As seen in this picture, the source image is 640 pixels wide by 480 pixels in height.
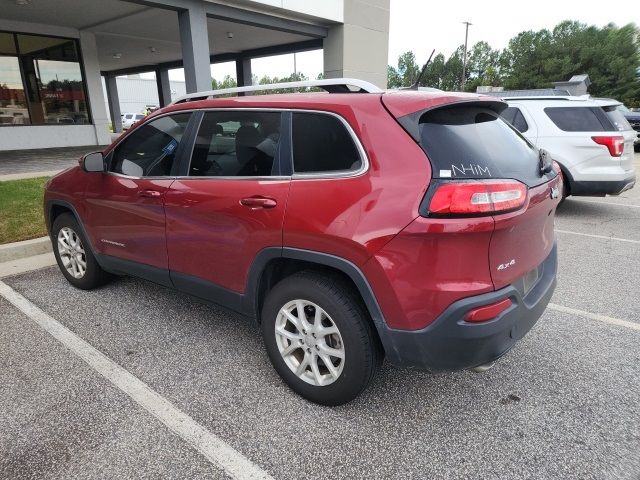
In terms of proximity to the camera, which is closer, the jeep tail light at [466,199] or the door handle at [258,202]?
the jeep tail light at [466,199]

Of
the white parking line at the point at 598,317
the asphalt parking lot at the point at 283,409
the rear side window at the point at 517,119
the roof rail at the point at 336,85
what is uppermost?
the roof rail at the point at 336,85

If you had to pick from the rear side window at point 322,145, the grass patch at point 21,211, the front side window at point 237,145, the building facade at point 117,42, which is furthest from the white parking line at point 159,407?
the building facade at point 117,42

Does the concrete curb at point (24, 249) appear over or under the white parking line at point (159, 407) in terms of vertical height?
over

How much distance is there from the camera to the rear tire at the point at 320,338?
2.31 m

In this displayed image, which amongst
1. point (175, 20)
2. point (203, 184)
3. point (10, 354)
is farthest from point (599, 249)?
point (175, 20)

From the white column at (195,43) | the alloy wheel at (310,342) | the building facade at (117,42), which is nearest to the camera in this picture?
the alloy wheel at (310,342)

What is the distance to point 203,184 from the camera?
2936 mm

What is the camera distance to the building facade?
38.1 feet

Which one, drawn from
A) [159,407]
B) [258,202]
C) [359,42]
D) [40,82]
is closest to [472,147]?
[258,202]

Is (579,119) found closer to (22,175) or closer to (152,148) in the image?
(152,148)

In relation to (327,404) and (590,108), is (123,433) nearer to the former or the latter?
(327,404)

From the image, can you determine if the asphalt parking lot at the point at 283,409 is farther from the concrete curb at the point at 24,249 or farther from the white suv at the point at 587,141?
the white suv at the point at 587,141

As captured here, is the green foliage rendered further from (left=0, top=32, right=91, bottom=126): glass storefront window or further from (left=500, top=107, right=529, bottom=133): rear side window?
(left=500, top=107, right=529, bottom=133): rear side window

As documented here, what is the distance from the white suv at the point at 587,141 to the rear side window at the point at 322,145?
235 inches
